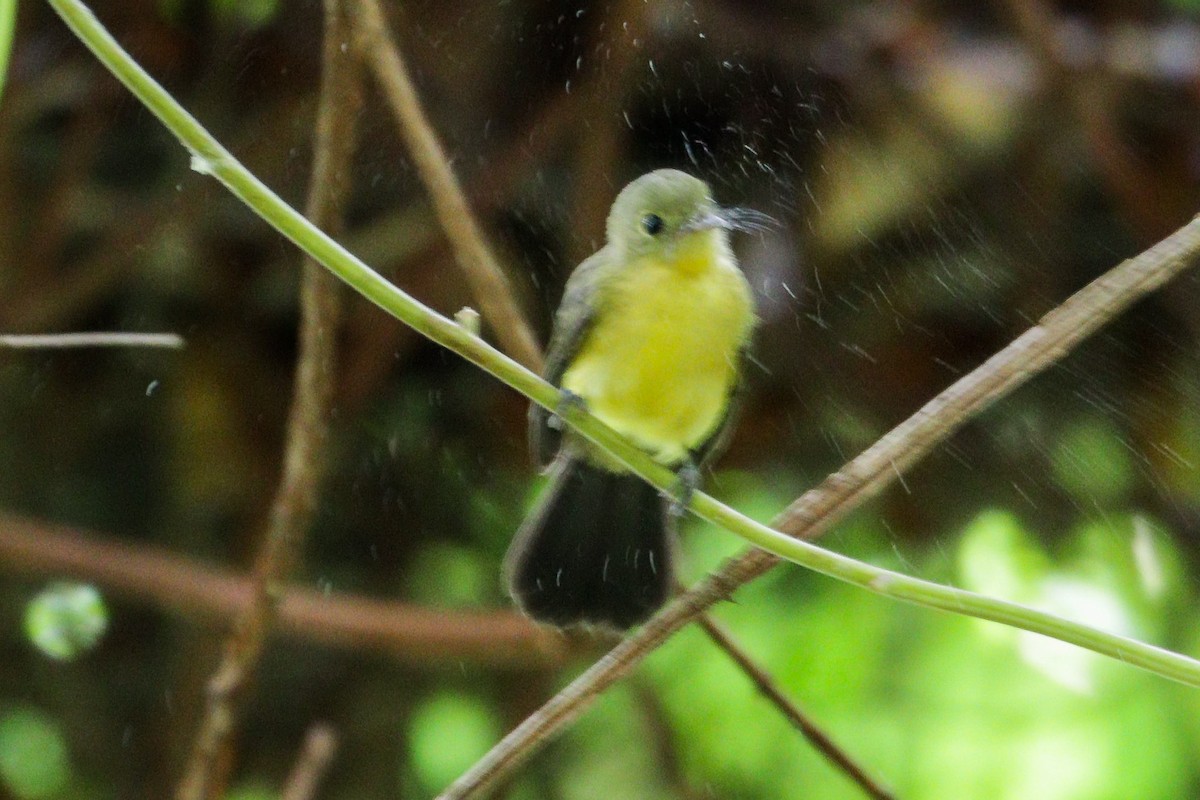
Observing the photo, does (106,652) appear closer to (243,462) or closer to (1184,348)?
(243,462)

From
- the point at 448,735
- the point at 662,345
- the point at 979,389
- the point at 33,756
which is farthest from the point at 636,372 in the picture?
the point at 33,756

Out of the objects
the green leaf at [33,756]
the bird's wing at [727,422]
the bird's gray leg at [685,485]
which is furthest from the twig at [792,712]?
the green leaf at [33,756]

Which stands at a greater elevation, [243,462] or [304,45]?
[304,45]

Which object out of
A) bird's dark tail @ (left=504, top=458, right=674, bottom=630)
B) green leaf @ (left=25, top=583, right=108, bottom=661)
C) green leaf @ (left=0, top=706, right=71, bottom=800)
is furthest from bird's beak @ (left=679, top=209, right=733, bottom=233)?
green leaf @ (left=0, top=706, right=71, bottom=800)

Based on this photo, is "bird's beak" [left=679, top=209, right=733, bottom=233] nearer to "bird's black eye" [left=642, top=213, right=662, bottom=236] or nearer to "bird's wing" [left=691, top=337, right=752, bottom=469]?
"bird's black eye" [left=642, top=213, right=662, bottom=236]

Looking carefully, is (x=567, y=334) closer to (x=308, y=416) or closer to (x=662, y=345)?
(x=662, y=345)

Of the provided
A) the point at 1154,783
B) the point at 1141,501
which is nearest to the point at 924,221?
the point at 1141,501

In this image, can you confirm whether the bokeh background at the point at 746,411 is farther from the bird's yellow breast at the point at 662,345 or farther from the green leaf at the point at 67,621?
the green leaf at the point at 67,621
